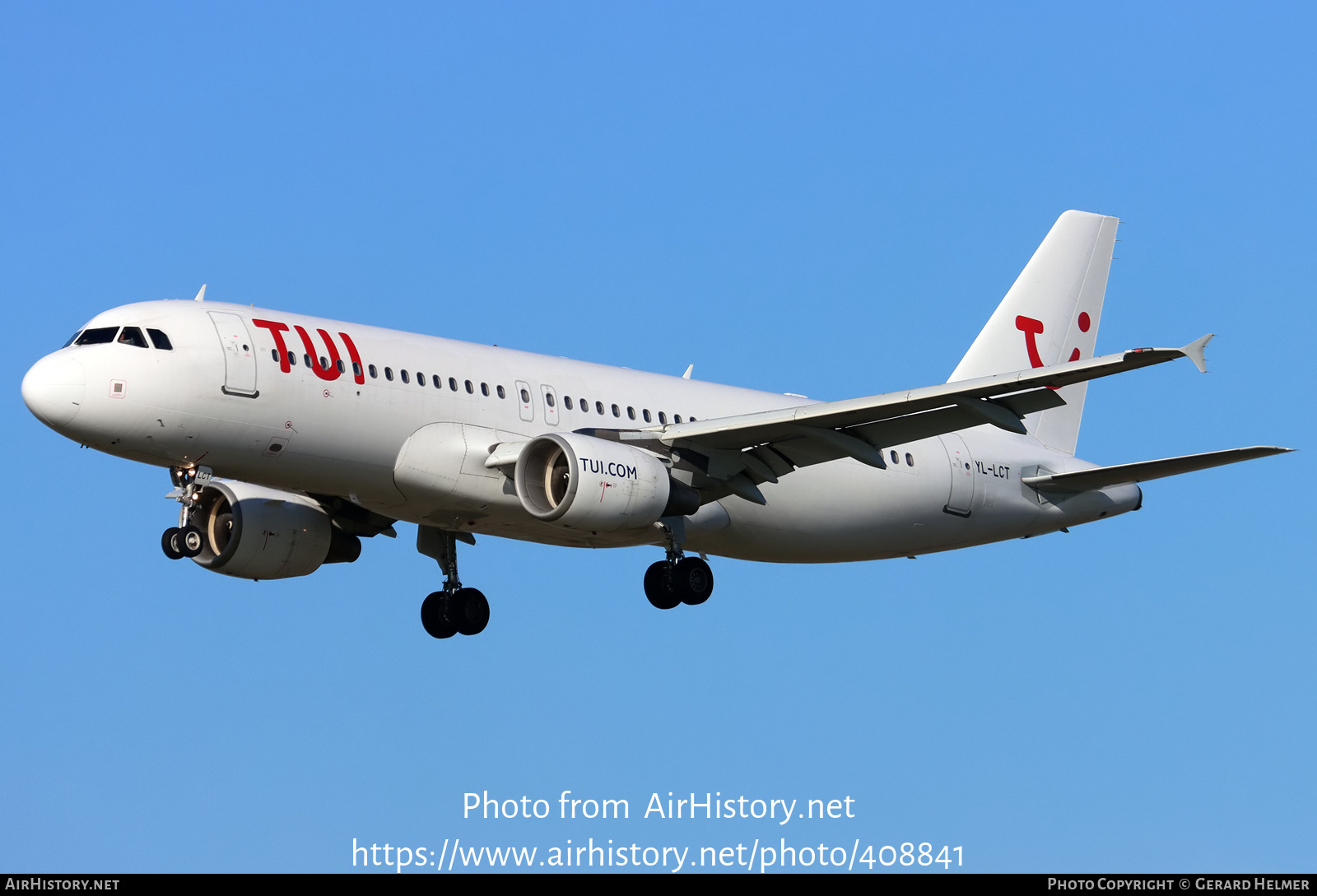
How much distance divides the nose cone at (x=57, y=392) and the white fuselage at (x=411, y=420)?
0.09 ft

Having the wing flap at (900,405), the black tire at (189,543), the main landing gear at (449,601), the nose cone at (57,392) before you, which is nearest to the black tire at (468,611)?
the main landing gear at (449,601)

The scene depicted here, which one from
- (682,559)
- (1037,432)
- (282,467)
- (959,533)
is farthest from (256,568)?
(1037,432)

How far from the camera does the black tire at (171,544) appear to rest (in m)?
36.4

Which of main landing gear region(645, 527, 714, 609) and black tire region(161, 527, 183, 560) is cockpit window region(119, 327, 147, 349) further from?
main landing gear region(645, 527, 714, 609)

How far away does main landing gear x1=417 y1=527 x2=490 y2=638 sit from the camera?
42.7m

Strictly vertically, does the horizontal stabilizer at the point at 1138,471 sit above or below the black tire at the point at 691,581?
above

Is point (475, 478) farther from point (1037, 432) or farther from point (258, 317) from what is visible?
point (1037, 432)

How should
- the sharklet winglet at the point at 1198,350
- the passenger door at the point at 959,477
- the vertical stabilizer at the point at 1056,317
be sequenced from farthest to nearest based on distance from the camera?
1. the vertical stabilizer at the point at 1056,317
2. the passenger door at the point at 959,477
3. the sharklet winglet at the point at 1198,350

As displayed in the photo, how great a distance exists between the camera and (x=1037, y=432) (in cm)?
4853

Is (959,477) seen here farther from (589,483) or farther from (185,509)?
(185,509)

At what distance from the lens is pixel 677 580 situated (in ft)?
131

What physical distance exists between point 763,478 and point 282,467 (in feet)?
31.9

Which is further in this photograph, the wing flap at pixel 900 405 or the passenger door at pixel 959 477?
the passenger door at pixel 959 477

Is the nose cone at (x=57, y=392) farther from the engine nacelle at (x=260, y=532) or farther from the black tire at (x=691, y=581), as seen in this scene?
the black tire at (x=691, y=581)
